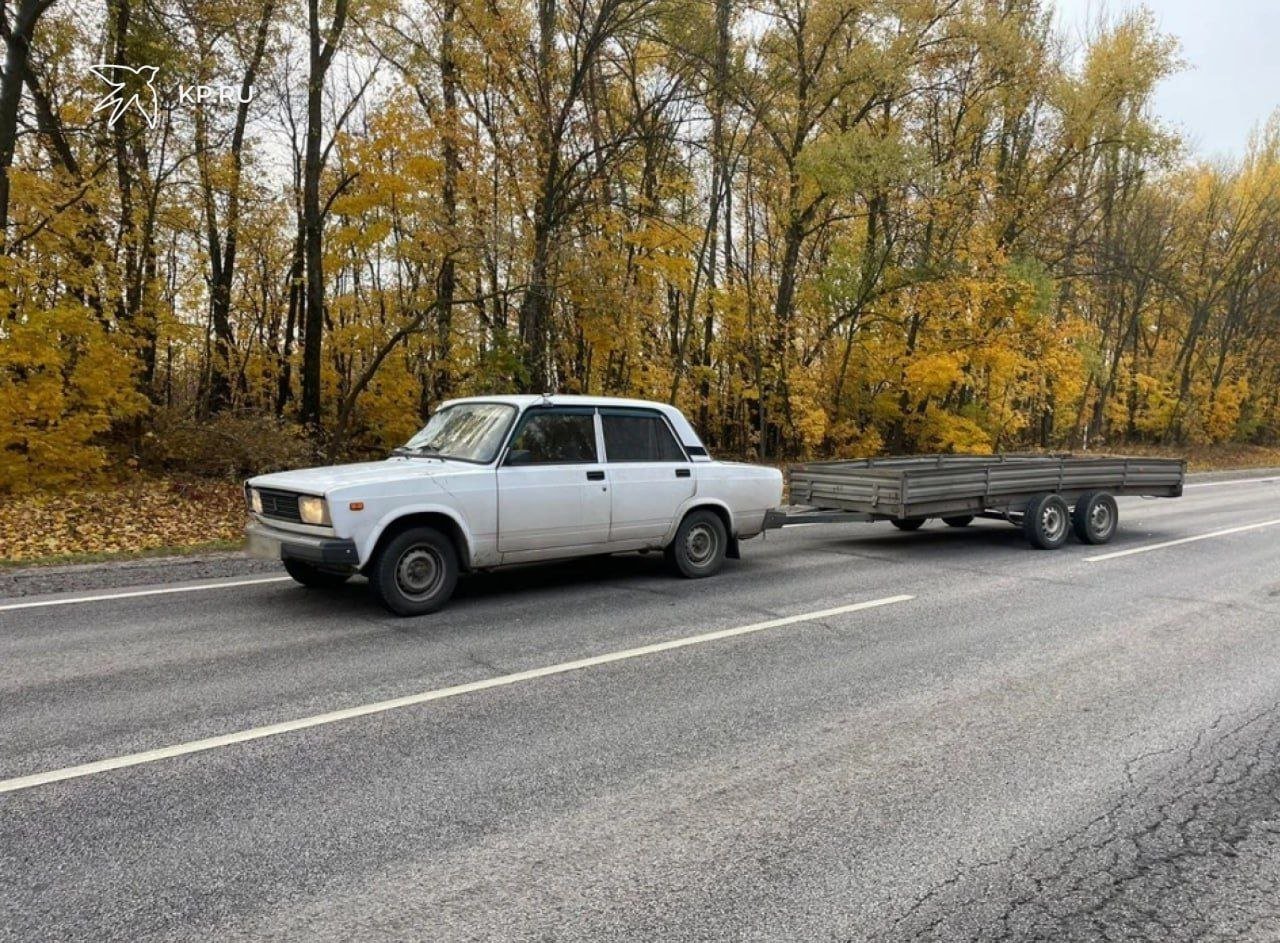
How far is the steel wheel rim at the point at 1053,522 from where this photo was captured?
1048 centimetres

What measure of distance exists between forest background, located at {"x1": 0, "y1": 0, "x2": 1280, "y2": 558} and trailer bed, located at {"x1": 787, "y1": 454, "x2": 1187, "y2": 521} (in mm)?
6094

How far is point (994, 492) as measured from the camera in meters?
10.1

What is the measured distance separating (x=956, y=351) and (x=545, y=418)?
16.6 meters

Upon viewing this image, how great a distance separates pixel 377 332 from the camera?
1672cm

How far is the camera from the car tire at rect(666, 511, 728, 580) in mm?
8242

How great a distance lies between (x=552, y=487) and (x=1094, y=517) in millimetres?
7864

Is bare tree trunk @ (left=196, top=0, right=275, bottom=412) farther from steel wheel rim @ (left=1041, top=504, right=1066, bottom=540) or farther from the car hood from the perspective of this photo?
steel wheel rim @ (left=1041, top=504, right=1066, bottom=540)

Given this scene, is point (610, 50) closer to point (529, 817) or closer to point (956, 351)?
point (956, 351)

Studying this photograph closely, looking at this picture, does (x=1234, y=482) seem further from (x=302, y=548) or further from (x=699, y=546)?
(x=302, y=548)

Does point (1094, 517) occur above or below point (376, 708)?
above

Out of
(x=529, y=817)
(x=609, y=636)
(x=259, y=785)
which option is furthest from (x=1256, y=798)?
(x=259, y=785)

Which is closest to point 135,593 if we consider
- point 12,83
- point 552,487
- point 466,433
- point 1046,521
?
point 466,433

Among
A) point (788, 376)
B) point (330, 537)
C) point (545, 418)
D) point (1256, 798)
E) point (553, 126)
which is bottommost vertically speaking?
point (1256, 798)

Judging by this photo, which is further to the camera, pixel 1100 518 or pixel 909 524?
pixel 909 524
